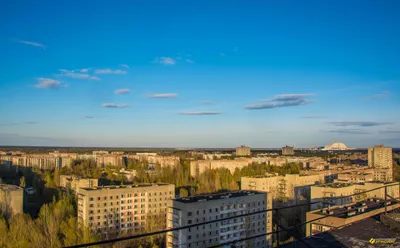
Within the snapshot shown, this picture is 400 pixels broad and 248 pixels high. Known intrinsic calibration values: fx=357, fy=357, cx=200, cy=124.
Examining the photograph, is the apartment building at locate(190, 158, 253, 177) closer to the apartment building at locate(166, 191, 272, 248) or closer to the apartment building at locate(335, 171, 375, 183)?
the apartment building at locate(335, 171, 375, 183)

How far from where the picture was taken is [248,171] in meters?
27.2

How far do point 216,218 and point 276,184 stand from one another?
8.61m

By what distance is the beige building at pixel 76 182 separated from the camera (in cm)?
1750

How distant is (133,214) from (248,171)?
15149 mm

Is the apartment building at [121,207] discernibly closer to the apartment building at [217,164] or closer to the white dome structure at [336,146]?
the apartment building at [217,164]

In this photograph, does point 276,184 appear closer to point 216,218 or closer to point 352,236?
point 216,218

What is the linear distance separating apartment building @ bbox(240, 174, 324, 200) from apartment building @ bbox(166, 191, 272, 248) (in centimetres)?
561

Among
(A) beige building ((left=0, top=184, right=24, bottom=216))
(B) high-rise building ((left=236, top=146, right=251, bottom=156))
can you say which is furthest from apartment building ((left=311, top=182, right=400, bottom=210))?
(B) high-rise building ((left=236, top=146, right=251, bottom=156))

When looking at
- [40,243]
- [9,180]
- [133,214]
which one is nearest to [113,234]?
[133,214]

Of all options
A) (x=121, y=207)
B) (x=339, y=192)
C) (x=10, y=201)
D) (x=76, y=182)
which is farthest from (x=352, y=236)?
(x=76, y=182)

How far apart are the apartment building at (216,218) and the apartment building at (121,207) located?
2.33 metres

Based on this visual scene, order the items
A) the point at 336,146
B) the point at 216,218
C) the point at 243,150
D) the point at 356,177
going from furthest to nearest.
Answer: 1. the point at 336,146
2. the point at 243,150
3. the point at 356,177
4. the point at 216,218

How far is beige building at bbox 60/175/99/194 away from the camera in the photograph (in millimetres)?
17495

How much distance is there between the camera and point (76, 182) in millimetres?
18266
